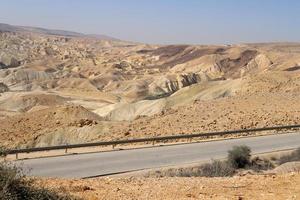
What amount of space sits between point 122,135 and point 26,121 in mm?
13680

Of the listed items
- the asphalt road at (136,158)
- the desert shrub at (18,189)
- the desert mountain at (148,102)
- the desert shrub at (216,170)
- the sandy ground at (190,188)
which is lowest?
the desert mountain at (148,102)

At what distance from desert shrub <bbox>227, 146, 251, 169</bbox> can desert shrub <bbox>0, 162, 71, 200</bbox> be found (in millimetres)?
9580

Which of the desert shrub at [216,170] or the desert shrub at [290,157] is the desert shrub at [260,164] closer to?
the desert shrub at [290,157]

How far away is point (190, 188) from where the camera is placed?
10.8 meters

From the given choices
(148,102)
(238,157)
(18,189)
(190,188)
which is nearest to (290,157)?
(238,157)

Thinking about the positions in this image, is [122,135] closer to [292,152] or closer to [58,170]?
[292,152]

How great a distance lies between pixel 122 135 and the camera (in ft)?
102

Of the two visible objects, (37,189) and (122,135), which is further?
(122,135)

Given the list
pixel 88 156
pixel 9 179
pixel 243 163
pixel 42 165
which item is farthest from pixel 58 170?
pixel 9 179

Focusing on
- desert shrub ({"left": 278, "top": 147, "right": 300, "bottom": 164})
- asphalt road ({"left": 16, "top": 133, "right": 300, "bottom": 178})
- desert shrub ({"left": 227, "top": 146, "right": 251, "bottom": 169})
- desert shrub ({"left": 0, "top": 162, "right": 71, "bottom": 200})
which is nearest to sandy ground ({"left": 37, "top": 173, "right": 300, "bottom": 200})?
desert shrub ({"left": 0, "top": 162, "right": 71, "bottom": 200})

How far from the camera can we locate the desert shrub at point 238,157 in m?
17.5

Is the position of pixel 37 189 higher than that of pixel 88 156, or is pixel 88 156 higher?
pixel 37 189

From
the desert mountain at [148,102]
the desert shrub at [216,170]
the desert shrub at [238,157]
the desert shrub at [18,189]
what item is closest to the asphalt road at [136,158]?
the desert shrub at [238,157]

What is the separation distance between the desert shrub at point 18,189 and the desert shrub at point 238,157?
958cm
